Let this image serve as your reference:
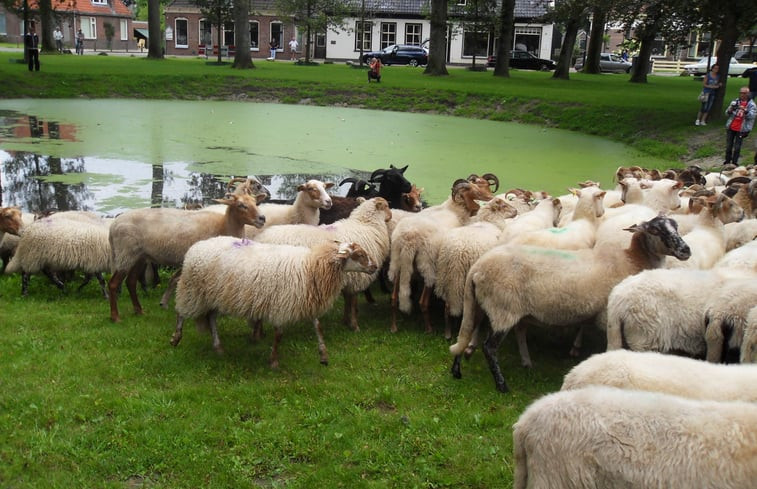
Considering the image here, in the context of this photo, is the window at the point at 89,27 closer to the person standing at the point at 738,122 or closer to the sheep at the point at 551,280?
the person standing at the point at 738,122

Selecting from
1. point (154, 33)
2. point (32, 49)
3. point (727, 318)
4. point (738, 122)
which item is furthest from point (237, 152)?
point (154, 33)

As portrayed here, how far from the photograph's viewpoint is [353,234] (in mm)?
7137

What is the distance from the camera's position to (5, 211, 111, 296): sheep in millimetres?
7430

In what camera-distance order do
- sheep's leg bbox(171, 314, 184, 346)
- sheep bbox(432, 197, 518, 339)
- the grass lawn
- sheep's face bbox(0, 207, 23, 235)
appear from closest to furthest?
the grass lawn < sheep's leg bbox(171, 314, 184, 346) < sheep bbox(432, 197, 518, 339) < sheep's face bbox(0, 207, 23, 235)

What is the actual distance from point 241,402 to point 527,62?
4969 centimetres

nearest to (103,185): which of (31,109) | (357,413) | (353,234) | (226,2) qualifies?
(353,234)

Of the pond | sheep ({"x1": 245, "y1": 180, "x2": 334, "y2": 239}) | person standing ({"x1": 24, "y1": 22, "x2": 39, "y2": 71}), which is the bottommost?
Answer: the pond

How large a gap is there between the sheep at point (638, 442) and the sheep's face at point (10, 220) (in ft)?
22.8

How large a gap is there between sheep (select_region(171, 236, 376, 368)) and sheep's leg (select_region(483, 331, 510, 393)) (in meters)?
1.24

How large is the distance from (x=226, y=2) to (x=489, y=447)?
4223 cm

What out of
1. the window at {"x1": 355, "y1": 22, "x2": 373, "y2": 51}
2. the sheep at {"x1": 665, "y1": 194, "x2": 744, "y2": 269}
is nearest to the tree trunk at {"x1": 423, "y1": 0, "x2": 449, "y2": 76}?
the window at {"x1": 355, "y1": 22, "x2": 373, "y2": 51}

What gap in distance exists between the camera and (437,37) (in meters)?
34.8

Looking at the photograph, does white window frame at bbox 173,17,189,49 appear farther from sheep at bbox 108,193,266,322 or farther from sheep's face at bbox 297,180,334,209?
sheep at bbox 108,193,266,322

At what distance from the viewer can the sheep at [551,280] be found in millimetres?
5152
